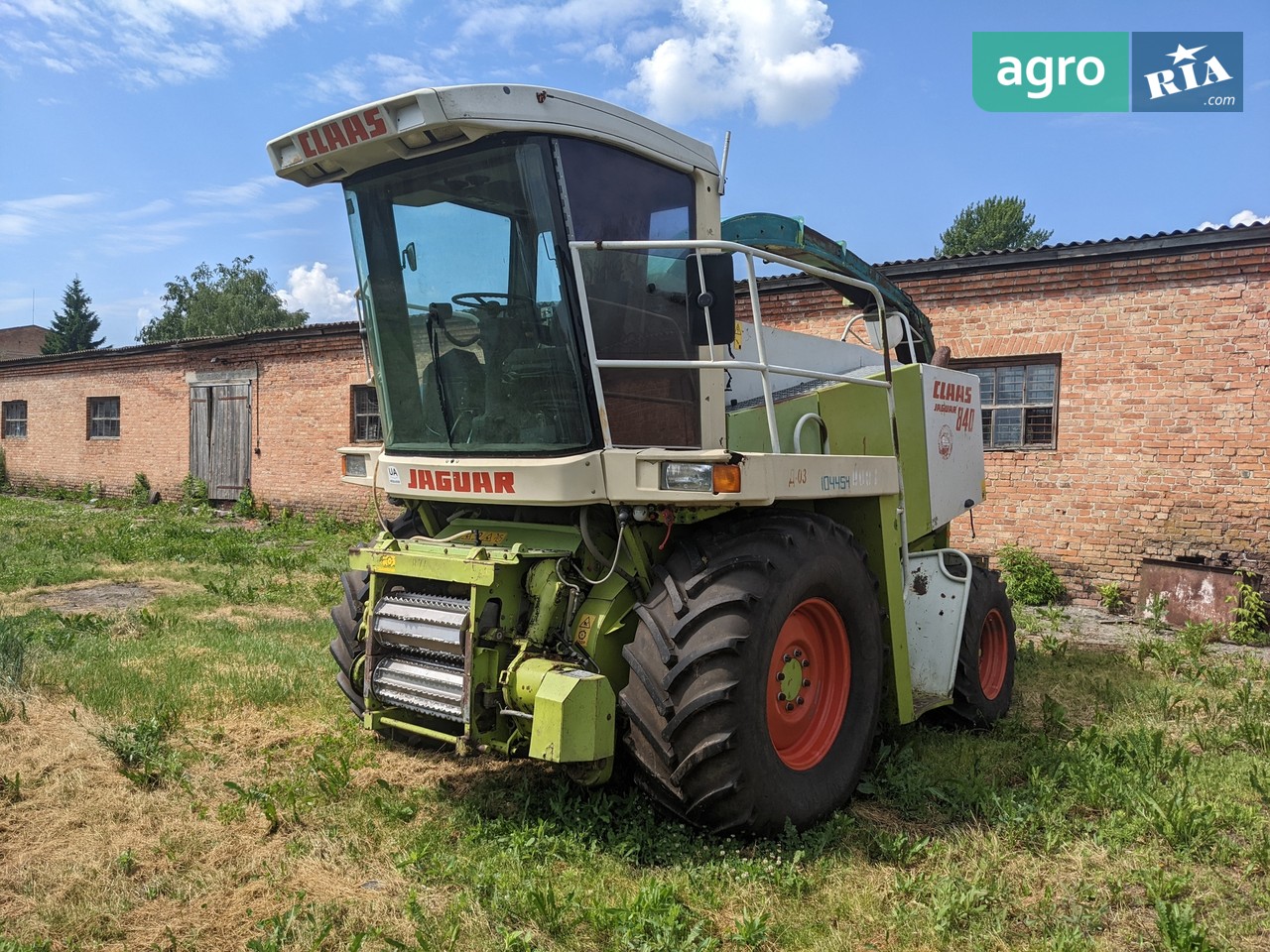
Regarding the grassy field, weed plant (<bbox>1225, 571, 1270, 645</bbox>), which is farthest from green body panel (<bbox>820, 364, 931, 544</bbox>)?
weed plant (<bbox>1225, 571, 1270, 645</bbox>)

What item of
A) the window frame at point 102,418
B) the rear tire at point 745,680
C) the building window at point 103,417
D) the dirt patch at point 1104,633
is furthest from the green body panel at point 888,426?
the building window at point 103,417

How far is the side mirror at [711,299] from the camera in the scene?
3891 mm

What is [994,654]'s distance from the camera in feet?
19.2

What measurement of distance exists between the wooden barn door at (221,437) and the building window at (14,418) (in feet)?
24.5

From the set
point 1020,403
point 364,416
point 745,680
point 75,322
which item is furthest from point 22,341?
point 745,680

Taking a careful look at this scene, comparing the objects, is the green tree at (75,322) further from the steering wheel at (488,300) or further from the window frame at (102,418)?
the steering wheel at (488,300)

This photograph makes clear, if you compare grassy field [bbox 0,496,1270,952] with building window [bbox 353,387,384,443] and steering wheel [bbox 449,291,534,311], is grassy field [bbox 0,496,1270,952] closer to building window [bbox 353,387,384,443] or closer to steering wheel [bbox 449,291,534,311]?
steering wheel [bbox 449,291,534,311]

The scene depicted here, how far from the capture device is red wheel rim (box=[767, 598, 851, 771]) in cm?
416

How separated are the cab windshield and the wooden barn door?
14.6 metres

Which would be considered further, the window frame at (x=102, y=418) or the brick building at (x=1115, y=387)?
the window frame at (x=102, y=418)

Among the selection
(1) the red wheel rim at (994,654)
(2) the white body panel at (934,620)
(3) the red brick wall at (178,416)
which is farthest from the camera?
(3) the red brick wall at (178,416)

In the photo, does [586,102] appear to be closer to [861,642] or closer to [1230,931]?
[861,642]

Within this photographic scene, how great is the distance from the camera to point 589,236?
12.8 ft

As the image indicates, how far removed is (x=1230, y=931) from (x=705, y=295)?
2916mm
